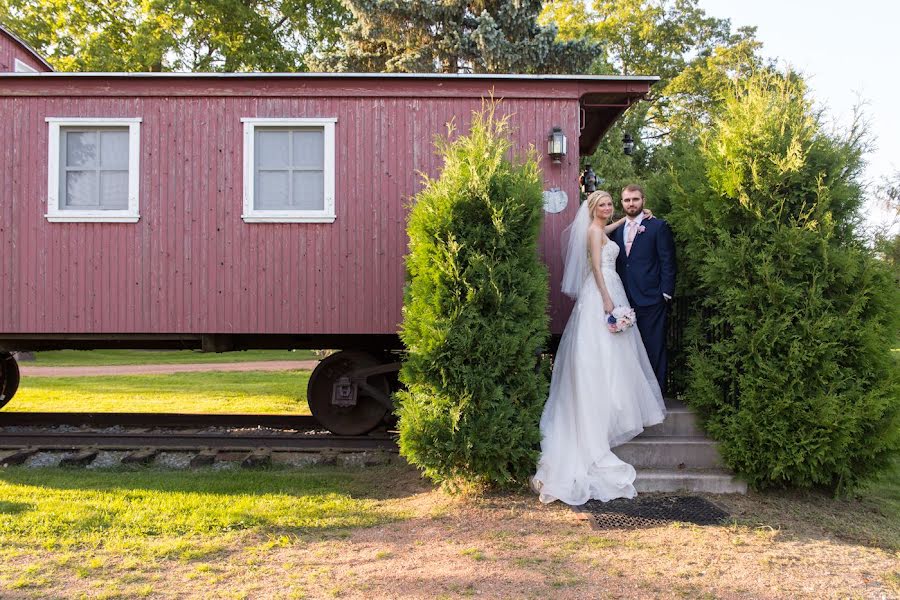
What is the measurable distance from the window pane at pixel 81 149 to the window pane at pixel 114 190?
0.21 metres

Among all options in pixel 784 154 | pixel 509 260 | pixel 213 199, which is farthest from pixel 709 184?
pixel 213 199

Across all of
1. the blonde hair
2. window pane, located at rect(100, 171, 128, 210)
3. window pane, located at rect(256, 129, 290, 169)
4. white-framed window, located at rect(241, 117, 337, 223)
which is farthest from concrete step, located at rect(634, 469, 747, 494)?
window pane, located at rect(100, 171, 128, 210)

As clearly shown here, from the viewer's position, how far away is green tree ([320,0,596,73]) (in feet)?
58.1

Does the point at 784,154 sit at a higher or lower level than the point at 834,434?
higher

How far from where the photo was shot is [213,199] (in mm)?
7008

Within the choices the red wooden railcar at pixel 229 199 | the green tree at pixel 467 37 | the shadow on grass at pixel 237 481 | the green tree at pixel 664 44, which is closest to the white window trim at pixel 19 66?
the red wooden railcar at pixel 229 199

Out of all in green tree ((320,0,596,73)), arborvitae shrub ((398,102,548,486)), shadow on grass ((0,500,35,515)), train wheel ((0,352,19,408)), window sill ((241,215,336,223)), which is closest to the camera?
shadow on grass ((0,500,35,515))

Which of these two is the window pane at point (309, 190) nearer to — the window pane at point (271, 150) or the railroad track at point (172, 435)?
the window pane at point (271, 150)

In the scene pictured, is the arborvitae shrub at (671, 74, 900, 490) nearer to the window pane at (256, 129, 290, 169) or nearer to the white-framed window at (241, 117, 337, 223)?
the white-framed window at (241, 117, 337, 223)

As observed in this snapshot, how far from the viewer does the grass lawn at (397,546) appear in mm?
3625

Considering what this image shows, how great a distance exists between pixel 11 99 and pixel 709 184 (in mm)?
6666

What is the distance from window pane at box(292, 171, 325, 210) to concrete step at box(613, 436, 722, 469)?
12.3 feet

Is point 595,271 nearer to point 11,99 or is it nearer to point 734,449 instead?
point 734,449

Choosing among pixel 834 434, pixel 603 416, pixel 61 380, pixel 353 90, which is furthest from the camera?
pixel 61 380
